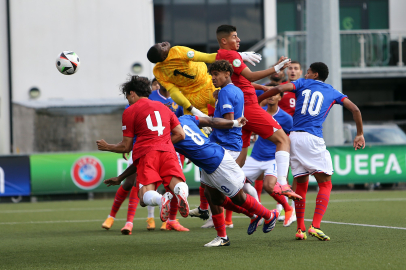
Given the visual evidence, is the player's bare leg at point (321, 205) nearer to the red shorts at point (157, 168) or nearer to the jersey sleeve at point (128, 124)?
the red shorts at point (157, 168)

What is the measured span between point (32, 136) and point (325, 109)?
17.5 metres

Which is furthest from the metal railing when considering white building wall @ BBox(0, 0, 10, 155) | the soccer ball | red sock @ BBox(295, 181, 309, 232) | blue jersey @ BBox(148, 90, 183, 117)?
red sock @ BBox(295, 181, 309, 232)

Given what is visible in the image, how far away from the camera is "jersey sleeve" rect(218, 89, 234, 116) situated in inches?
246

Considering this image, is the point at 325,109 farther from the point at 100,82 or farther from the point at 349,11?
the point at 349,11

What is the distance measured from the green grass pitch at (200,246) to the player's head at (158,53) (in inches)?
91.4

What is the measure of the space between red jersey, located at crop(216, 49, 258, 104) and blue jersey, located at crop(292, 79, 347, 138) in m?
0.60

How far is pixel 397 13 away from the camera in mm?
24125

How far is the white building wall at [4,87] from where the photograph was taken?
2194cm

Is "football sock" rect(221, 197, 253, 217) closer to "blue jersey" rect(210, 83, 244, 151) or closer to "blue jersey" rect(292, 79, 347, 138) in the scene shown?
"blue jersey" rect(210, 83, 244, 151)

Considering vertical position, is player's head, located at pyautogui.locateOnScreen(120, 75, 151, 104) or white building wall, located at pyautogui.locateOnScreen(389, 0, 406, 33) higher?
white building wall, located at pyautogui.locateOnScreen(389, 0, 406, 33)

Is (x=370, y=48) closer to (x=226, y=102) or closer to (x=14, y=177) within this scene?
(x=14, y=177)

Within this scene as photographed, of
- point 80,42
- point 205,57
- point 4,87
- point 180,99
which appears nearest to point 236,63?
point 205,57

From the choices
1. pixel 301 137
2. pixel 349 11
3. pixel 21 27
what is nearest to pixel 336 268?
pixel 301 137

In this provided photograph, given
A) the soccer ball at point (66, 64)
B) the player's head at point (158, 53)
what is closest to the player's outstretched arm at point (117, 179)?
the player's head at point (158, 53)
